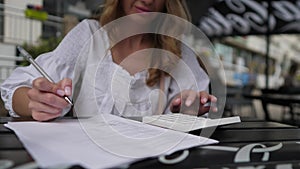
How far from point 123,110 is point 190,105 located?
0.21 metres

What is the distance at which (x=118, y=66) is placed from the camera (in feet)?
2.54

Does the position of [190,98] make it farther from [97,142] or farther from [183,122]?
[97,142]

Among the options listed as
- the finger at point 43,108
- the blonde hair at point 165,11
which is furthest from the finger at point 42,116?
the blonde hair at point 165,11

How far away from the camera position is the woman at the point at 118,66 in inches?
24.6

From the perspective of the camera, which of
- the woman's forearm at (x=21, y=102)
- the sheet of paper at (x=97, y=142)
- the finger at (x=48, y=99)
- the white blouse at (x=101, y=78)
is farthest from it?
the white blouse at (x=101, y=78)

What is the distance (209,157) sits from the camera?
327 millimetres

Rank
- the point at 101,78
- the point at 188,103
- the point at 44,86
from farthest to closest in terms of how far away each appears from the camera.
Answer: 1. the point at 101,78
2. the point at 188,103
3. the point at 44,86

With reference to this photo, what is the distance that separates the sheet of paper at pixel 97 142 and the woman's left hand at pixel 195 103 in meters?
0.15

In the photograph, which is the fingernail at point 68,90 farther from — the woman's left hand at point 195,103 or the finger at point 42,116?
the woman's left hand at point 195,103

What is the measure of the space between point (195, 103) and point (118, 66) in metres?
0.27

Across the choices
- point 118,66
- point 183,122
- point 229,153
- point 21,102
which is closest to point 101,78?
point 118,66

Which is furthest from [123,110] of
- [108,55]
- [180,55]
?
[180,55]

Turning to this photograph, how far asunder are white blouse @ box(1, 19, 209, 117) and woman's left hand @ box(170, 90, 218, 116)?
0.15 m

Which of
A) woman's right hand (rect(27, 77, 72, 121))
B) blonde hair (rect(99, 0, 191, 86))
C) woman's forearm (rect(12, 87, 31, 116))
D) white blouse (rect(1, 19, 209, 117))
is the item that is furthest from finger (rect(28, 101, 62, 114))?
blonde hair (rect(99, 0, 191, 86))
